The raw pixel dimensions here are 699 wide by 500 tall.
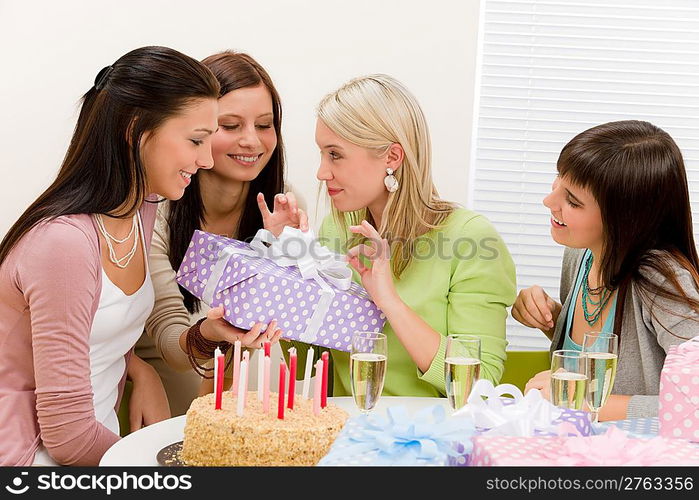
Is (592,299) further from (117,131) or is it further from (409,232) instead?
(117,131)

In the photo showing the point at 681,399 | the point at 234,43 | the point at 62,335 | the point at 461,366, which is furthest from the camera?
the point at 234,43

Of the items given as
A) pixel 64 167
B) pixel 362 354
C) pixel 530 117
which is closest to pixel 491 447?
pixel 362 354

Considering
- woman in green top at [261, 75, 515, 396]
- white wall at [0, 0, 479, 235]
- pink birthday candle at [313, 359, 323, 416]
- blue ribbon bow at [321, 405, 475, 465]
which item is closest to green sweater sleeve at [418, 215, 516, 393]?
woman in green top at [261, 75, 515, 396]

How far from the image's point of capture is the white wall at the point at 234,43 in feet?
10.6

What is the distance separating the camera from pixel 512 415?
51.5 inches

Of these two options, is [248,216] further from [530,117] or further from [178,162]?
[530,117]

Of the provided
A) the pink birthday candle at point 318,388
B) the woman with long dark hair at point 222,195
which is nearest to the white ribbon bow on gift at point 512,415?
the pink birthday candle at point 318,388

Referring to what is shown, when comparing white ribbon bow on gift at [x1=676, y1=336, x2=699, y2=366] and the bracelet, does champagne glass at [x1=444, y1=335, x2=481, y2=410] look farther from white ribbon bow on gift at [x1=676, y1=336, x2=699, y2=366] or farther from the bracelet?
the bracelet

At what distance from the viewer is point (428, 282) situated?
7.47 ft

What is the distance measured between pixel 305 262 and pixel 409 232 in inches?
16.2

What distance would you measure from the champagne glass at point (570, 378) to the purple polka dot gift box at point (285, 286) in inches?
25.6

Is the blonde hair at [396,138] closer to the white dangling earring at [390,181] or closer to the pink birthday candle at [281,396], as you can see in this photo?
the white dangling earring at [390,181]

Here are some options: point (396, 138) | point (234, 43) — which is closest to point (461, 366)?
point (396, 138)
